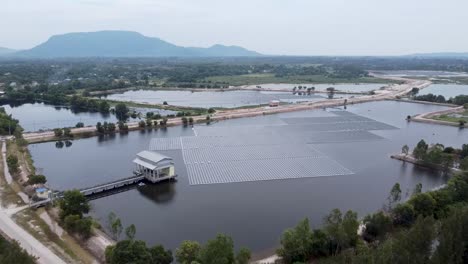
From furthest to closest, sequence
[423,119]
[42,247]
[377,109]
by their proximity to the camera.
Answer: [377,109] → [423,119] → [42,247]

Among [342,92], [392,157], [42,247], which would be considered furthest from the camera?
[342,92]

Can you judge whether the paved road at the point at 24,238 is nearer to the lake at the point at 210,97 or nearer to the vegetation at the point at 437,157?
the vegetation at the point at 437,157

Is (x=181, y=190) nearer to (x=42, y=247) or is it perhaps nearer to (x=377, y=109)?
(x=42, y=247)

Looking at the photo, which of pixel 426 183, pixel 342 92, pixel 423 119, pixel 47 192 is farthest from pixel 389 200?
pixel 342 92

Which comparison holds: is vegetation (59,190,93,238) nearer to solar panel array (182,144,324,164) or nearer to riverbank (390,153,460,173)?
solar panel array (182,144,324,164)

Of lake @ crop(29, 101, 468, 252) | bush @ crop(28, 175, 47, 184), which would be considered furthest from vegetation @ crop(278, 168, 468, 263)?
bush @ crop(28, 175, 47, 184)
